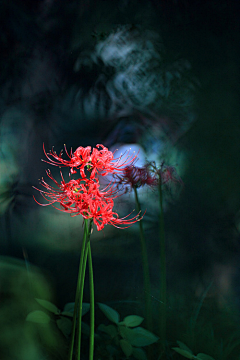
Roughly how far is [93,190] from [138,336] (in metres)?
0.60

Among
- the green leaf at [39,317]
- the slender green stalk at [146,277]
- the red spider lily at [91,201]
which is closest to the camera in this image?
the red spider lily at [91,201]

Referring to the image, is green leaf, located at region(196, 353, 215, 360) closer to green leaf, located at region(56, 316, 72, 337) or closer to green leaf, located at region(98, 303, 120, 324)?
green leaf, located at region(98, 303, 120, 324)

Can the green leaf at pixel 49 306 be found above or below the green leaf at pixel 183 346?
above

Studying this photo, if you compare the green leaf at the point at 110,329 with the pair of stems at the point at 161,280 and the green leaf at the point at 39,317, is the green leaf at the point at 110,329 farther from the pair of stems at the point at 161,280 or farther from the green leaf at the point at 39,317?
the green leaf at the point at 39,317

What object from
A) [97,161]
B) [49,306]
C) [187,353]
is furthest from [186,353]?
[97,161]

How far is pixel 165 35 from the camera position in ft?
3.54

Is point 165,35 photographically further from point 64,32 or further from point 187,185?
point 187,185

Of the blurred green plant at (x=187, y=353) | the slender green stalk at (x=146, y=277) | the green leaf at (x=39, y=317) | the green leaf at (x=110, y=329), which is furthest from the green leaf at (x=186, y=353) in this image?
the green leaf at (x=39, y=317)

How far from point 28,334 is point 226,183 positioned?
1.05 metres

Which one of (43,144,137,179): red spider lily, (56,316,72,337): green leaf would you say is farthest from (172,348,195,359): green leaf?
(43,144,137,179): red spider lily

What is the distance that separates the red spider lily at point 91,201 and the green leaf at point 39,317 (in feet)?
1.54

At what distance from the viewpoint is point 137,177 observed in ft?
3.53

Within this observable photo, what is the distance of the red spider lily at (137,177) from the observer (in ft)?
3.51

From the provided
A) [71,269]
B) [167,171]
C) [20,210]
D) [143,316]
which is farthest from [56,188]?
[143,316]
